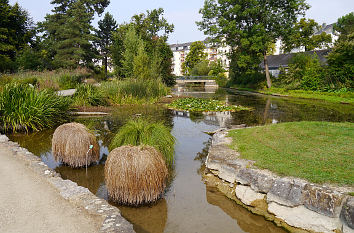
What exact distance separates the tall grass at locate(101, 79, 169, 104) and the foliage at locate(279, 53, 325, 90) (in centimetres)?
1686

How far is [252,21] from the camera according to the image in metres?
36.4

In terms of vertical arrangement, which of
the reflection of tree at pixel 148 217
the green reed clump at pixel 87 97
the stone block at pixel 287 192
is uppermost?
the green reed clump at pixel 87 97

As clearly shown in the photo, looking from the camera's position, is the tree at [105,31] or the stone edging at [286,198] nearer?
the stone edging at [286,198]

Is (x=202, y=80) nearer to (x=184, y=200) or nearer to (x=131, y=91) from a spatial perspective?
(x=131, y=91)

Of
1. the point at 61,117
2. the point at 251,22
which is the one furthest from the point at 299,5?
the point at 61,117

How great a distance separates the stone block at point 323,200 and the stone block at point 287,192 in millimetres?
108

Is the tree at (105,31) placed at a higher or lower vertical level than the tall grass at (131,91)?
higher

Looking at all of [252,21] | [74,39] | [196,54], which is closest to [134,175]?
[252,21]

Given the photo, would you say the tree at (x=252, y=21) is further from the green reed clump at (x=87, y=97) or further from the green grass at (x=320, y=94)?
the green reed clump at (x=87, y=97)

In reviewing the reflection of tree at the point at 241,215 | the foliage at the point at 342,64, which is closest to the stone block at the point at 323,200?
the reflection of tree at the point at 241,215

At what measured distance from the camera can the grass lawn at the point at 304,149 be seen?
5477mm

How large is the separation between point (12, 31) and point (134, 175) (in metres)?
42.9

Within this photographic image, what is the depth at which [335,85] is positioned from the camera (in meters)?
27.1

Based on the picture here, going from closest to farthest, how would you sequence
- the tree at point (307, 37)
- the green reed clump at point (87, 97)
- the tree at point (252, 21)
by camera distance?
the green reed clump at point (87, 97), the tree at point (252, 21), the tree at point (307, 37)
